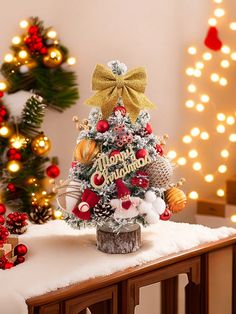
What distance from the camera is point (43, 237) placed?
218cm

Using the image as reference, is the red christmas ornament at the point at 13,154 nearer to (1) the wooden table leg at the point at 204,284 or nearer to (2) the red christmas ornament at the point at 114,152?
(2) the red christmas ornament at the point at 114,152

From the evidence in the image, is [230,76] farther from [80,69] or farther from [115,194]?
[115,194]

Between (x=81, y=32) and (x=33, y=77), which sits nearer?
(x=33, y=77)

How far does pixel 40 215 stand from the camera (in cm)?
248

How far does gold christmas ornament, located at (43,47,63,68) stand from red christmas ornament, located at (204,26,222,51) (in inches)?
41.8

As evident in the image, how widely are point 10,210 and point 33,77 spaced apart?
1.91 ft

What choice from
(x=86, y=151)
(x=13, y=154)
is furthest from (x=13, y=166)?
(x=86, y=151)

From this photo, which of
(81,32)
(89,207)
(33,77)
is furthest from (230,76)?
→ (89,207)

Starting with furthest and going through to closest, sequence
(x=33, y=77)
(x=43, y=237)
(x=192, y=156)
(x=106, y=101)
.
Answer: (x=192, y=156) → (x=33, y=77) → (x=43, y=237) → (x=106, y=101)

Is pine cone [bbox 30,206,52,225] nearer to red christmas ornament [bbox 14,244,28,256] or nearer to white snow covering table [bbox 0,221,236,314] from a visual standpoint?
white snow covering table [bbox 0,221,236,314]

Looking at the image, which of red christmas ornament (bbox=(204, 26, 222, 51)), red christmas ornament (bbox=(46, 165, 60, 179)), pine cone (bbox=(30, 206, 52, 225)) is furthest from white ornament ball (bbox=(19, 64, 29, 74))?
red christmas ornament (bbox=(204, 26, 222, 51))

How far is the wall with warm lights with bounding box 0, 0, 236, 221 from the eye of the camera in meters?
2.97

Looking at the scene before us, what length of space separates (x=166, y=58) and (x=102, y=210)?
5.36 feet

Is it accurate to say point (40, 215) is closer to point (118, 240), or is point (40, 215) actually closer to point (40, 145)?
point (40, 145)
